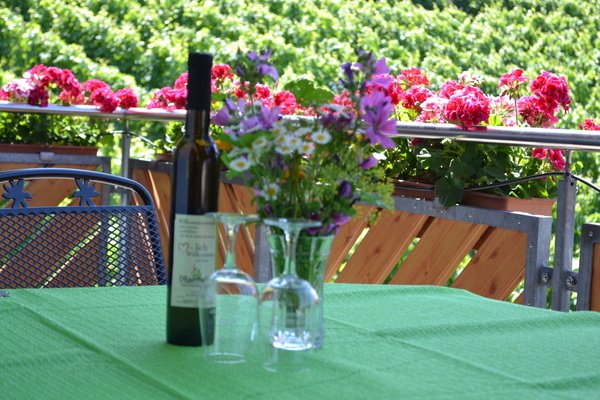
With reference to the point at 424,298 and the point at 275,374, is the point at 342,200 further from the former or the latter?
the point at 424,298

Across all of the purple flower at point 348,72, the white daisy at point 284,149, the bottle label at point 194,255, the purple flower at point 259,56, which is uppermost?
the purple flower at point 259,56

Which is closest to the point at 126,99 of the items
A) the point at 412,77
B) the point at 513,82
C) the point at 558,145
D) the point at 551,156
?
the point at 412,77

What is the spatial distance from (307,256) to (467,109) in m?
1.76

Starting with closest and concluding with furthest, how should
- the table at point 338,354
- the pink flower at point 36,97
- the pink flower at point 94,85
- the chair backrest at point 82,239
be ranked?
the table at point 338,354 → the chair backrest at point 82,239 → the pink flower at point 36,97 → the pink flower at point 94,85

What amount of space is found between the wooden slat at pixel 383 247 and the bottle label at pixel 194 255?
1880 mm

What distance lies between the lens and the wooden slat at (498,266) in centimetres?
262

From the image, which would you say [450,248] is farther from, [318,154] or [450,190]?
[318,154]

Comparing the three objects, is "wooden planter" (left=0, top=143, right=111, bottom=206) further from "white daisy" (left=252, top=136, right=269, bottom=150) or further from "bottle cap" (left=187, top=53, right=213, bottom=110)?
"white daisy" (left=252, top=136, right=269, bottom=150)

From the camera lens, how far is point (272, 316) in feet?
3.38

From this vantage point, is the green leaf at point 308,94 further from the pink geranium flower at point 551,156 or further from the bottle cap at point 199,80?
the pink geranium flower at point 551,156

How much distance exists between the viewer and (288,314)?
103 centimetres

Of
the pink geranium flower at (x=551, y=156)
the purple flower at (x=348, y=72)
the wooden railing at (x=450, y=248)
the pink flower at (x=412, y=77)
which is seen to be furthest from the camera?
the pink flower at (x=412, y=77)

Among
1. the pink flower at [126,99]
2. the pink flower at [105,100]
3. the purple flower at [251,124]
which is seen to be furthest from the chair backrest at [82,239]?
the pink flower at [126,99]

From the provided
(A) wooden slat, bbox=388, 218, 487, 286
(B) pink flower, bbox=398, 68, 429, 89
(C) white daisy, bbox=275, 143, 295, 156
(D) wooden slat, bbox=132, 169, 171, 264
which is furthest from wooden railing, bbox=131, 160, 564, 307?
(C) white daisy, bbox=275, 143, 295, 156
